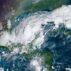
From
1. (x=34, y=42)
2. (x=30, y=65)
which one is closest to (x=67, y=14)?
(x=34, y=42)

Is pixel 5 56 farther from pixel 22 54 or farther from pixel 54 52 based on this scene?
pixel 54 52

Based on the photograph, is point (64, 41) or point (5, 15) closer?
point (64, 41)

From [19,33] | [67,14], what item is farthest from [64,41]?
[19,33]

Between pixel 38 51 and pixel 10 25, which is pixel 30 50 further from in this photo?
pixel 10 25

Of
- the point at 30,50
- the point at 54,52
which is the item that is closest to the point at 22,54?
the point at 30,50

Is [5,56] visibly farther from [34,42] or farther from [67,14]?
[67,14]

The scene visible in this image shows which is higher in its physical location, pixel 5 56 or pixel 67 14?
pixel 67 14

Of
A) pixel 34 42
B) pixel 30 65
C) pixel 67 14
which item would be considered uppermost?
pixel 67 14

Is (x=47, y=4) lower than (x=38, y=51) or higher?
higher
